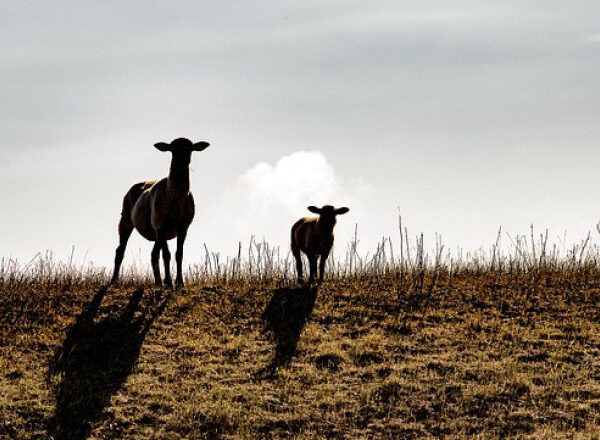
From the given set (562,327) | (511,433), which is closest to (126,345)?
(511,433)

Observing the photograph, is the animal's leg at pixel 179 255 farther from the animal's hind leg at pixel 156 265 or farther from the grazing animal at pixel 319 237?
the grazing animal at pixel 319 237

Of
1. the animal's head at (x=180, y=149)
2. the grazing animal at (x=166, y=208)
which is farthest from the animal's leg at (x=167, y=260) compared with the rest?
the animal's head at (x=180, y=149)

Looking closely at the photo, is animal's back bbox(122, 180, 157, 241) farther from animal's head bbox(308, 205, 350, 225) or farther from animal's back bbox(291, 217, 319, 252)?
animal's head bbox(308, 205, 350, 225)

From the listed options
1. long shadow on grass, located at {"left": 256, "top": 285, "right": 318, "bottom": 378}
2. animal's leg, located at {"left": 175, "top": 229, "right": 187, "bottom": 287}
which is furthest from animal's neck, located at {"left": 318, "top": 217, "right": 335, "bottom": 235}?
animal's leg, located at {"left": 175, "top": 229, "right": 187, "bottom": 287}

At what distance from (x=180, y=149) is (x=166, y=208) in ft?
4.07

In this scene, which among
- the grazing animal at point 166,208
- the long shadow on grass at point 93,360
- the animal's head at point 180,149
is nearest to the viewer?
the long shadow on grass at point 93,360

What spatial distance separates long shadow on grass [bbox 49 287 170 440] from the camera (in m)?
9.87

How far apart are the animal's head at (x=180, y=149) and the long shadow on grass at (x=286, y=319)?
3.00 meters

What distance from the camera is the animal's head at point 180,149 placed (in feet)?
46.9

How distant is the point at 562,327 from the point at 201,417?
657 centimetres

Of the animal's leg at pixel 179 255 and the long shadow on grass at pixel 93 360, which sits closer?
the long shadow on grass at pixel 93 360

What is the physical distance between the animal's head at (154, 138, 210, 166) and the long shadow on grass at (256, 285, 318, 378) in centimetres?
300

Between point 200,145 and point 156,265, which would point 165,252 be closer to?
Answer: point 156,265

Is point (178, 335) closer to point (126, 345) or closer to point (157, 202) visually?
point (126, 345)
